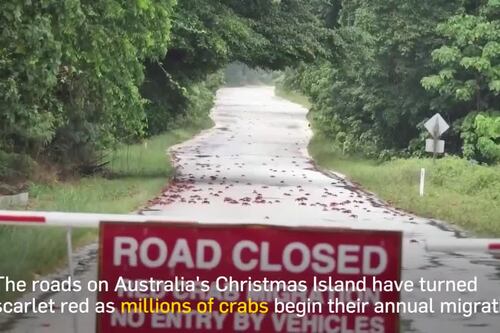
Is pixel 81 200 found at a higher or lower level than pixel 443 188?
higher

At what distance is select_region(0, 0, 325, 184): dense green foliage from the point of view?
13.3 m

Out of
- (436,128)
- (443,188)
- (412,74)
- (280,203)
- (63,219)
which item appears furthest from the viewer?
(412,74)

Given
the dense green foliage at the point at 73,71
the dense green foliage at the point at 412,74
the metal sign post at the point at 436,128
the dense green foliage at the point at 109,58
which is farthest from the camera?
the dense green foliage at the point at 412,74

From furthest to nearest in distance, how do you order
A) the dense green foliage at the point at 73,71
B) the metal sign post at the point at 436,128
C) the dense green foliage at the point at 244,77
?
the dense green foliage at the point at 244,77 < the metal sign post at the point at 436,128 < the dense green foliage at the point at 73,71

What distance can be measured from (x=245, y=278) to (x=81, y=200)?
1143 cm

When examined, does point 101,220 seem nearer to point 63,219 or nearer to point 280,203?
point 63,219

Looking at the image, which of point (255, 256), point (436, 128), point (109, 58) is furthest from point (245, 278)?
point (436, 128)

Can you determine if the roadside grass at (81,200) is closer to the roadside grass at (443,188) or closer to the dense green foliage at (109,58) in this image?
the dense green foliage at (109,58)

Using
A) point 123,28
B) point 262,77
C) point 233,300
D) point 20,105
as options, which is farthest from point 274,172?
point 262,77

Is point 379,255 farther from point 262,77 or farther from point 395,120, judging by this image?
point 262,77

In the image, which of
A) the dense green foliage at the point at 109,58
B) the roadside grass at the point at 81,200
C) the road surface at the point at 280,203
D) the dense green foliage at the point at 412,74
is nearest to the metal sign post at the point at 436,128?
the road surface at the point at 280,203

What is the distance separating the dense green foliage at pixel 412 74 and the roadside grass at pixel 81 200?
7645 mm

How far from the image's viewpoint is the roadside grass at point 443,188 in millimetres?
20000

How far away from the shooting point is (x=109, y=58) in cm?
1723
